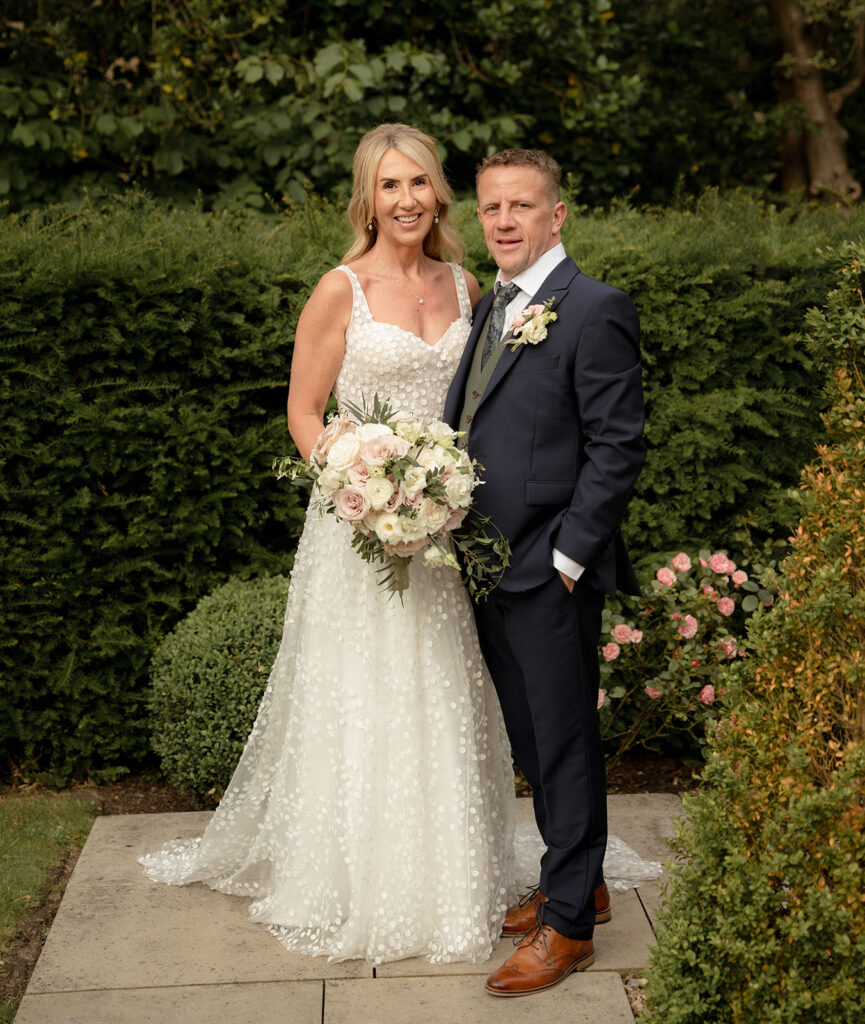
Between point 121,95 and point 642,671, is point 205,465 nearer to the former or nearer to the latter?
point 642,671

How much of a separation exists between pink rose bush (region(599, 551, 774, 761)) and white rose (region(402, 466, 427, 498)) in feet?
6.57

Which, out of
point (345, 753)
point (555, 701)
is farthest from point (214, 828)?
point (555, 701)

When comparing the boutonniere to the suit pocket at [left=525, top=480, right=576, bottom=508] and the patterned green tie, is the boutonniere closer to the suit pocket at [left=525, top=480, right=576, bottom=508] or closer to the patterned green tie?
the patterned green tie

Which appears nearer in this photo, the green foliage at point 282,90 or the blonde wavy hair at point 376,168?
the blonde wavy hair at point 376,168

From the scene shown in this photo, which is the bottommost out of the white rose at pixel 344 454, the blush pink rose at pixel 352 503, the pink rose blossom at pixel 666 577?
the pink rose blossom at pixel 666 577

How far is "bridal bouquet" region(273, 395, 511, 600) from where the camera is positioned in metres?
3.19

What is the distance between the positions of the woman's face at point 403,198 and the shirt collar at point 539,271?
0.45m

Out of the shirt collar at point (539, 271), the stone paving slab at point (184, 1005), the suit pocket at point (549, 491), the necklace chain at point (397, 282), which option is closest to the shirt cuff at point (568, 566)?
the suit pocket at point (549, 491)

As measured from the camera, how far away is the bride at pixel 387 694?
11.9 ft

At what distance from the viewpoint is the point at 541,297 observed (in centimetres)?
336

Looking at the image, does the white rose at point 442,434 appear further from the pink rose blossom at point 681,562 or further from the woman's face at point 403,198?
the pink rose blossom at point 681,562

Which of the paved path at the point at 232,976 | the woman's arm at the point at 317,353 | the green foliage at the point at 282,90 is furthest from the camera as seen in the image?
the green foliage at the point at 282,90

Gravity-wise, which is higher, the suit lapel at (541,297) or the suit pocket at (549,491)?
the suit lapel at (541,297)

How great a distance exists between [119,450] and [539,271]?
2.27m
